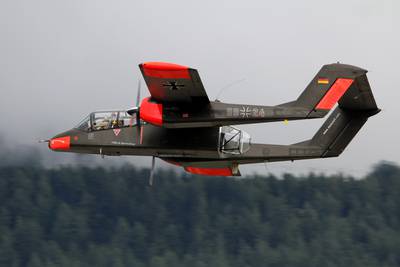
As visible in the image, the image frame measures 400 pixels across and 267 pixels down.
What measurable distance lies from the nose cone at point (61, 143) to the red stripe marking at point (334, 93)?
11553 millimetres

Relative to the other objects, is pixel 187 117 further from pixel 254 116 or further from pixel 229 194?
pixel 229 194

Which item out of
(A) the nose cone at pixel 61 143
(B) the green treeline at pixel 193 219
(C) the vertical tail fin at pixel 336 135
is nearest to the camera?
(A) the nose cone at pixel 61 143

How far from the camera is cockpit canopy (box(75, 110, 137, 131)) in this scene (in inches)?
1848

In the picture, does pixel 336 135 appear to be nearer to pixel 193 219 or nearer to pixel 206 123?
pixel 206 123

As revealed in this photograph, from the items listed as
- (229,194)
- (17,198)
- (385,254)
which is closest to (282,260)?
(385,254)

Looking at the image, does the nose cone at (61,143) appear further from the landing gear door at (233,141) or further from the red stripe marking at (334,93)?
the red stripe marking at (334,93)

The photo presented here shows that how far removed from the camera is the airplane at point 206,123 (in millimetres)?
43812

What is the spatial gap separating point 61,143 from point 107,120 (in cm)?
241

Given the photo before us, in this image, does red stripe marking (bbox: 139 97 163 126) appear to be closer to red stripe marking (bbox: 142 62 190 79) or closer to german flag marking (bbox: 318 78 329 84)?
red stripe marking (bbox: 142 62 190 79)

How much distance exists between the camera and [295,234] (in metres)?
124

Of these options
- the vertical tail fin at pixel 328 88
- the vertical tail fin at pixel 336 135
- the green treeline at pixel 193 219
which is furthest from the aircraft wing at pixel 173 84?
the green treeline at pixel 193 219

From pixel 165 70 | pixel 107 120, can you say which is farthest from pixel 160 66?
pixel 107 120

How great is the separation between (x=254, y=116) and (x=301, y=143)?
5068 mm

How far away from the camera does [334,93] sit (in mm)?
44438
